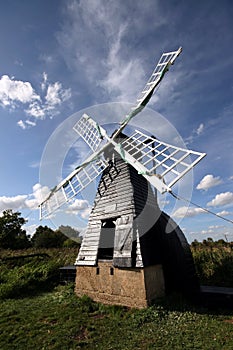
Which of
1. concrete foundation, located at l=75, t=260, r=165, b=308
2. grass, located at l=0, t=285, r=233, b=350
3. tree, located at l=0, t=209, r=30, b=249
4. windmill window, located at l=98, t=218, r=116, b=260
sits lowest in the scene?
grass, located at l=0, t=285, r=233, b=350

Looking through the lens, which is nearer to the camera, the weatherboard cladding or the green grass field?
the green grass field

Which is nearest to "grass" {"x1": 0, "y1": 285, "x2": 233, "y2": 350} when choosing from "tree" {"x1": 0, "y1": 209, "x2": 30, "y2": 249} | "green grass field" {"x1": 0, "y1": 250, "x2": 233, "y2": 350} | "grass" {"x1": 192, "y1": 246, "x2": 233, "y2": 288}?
"green grass field" {"x1": 0, "y1": 250, "x2": 233, "y2": 350}

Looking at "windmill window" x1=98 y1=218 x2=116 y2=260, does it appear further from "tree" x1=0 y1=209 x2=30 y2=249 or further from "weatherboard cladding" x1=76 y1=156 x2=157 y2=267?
"tree" x1=0 y1=209 x2=30 y2=249

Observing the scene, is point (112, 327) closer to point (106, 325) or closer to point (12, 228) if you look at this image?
point (106, 325)

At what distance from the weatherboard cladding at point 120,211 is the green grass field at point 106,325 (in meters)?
1.53

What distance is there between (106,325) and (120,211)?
12.7 feet

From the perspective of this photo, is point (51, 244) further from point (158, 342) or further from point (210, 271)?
point (158, 342)

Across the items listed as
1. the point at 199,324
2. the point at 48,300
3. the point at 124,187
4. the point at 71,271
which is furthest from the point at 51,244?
the point at 199,324

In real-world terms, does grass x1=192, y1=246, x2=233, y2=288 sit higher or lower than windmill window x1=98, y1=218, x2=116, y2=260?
lower

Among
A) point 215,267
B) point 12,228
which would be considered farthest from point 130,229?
point 12,228

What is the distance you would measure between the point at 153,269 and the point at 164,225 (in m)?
1.95

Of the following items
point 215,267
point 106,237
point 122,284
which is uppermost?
point 106,237

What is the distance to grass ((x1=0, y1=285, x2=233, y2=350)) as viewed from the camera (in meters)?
4.85

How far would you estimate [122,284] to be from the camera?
731 centimetres
